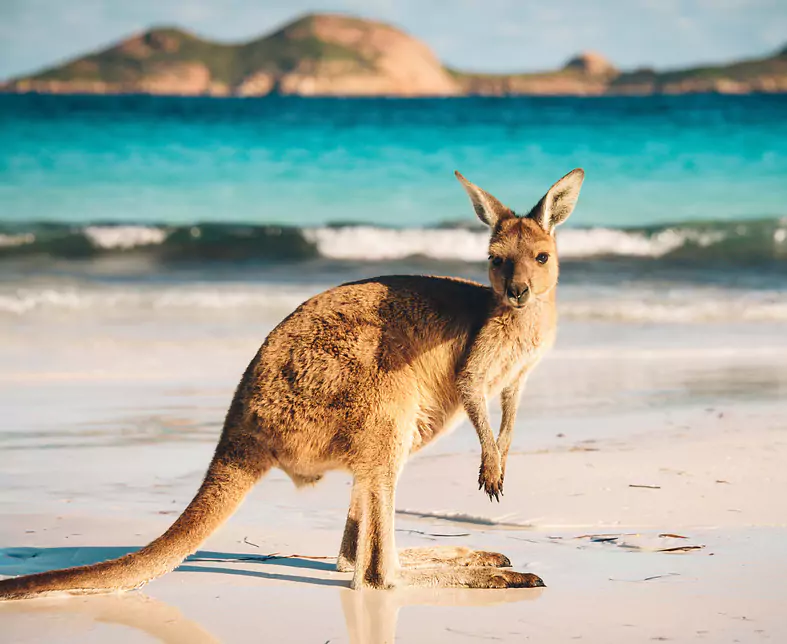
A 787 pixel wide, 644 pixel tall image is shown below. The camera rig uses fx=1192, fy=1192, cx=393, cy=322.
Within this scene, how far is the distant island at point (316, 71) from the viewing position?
216 ft

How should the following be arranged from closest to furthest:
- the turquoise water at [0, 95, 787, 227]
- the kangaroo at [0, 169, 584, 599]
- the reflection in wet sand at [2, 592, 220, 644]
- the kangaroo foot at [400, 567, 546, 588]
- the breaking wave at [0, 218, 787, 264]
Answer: the reflection in wet sand at [2, 592, 220, 644] < the kangaroo at [0, 169, 584, 599] < the kangaroo foot at [400, 567, 546, 588] < the breaking wave at [0, 218, 787, 264] < the turquoise water at [0, 95, 787, 227]

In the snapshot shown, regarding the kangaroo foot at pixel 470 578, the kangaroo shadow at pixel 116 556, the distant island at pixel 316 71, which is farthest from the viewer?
the distant island at pixel 316 71

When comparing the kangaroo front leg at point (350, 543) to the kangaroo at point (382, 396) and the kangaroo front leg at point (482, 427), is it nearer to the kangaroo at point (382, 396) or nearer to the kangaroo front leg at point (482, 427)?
the kangaroo at point (382, 396)

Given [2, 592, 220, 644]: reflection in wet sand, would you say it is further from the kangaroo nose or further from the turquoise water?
the turquoise water

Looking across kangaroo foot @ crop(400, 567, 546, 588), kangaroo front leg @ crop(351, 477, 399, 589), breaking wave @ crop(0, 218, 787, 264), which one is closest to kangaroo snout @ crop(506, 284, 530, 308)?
kangaroo front leg @ crop(351, 477, 399, 589)

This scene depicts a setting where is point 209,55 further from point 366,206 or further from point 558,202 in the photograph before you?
point 558,202

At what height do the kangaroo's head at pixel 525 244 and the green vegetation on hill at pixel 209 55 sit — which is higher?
the green vegetation on hill at pixel 209 55

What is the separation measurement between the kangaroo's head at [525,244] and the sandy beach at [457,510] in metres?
0.91

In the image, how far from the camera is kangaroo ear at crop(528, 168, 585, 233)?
147 inches

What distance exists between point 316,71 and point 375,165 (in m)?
47.7

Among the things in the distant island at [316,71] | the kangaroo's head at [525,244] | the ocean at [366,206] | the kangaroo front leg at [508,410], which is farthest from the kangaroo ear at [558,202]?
the distant island at [316,71]

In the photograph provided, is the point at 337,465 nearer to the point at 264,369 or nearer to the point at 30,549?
the point at 264,369

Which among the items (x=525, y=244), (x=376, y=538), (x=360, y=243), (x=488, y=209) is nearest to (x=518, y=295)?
(x=525, y=244)

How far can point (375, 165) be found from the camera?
25.0m
